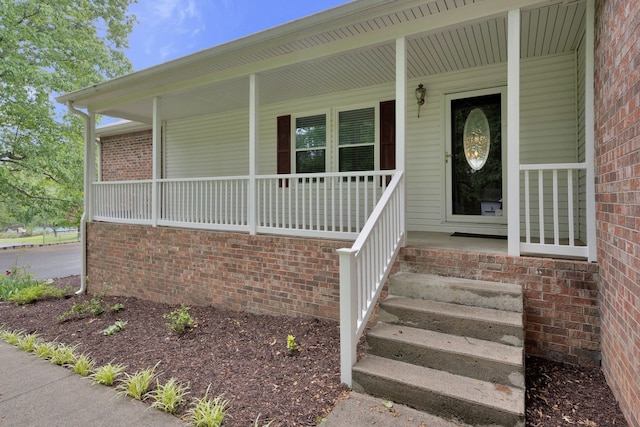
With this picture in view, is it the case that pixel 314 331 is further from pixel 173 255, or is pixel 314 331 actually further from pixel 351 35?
pixel 351 35

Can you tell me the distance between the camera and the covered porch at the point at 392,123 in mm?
3229

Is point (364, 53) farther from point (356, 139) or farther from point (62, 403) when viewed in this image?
point (62, 403)

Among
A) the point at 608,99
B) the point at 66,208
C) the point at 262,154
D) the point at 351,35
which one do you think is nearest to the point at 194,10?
the point at 66,208

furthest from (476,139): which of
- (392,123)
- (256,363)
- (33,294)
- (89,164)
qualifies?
(33,294)

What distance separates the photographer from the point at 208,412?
2.39m

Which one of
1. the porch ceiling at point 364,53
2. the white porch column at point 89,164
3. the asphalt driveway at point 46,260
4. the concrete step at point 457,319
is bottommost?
the asphalt driveway at point 46,260

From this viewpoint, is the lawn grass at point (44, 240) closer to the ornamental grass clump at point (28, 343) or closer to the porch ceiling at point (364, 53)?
the porch ceiling at point (364, 53)

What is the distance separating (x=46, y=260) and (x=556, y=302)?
15363 mm

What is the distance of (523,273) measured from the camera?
10.1 ft

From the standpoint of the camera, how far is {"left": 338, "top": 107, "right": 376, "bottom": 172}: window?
19.4 feet

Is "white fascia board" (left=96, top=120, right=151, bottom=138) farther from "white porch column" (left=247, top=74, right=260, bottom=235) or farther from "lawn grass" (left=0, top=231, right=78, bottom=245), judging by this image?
"lawn grass" (left=0, top=231, right=78, bottom=245)

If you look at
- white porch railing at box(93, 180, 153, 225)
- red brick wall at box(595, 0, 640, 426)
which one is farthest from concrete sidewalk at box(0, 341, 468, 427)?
white porch railing at box(93, 180, 153, 225)

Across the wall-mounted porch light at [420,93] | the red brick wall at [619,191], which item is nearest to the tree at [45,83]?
the wall-mounted porch light at [420,93]

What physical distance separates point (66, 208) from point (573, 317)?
15.4 metres
